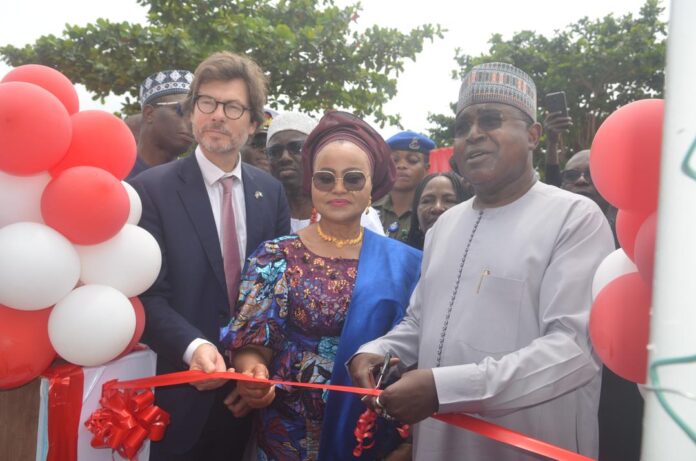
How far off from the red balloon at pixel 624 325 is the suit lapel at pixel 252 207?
1.83m

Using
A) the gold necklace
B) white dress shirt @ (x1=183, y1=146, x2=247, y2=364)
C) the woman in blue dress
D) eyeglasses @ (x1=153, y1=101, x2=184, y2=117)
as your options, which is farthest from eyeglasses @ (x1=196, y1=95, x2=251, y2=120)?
eyeglasses @ (x1=153, y1=101, x2=184, y2=117)

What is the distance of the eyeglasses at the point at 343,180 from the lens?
2.74 m

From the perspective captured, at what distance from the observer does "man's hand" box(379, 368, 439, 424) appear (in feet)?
6.40

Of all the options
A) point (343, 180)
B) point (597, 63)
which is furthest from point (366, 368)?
point (597, 63)

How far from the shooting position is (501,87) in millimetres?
2496

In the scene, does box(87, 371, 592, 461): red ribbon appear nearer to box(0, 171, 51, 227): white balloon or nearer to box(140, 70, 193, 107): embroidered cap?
box(0, 171, 51, 227): white balloon

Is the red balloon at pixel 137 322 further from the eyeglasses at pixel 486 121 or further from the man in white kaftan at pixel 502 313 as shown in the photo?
the eyeglasses at pixel 486 121

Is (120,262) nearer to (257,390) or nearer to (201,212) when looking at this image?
(201,212)

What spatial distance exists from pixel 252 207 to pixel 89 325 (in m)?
1.11

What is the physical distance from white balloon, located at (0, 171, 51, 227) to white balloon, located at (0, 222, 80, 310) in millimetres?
58

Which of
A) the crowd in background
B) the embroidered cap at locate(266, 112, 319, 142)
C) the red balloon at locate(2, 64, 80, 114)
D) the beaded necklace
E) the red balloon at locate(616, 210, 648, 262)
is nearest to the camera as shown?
the red balloon at locate(616, 210, 648, 262)

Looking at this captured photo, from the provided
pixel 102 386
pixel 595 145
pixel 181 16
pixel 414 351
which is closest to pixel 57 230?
pixel 102 386

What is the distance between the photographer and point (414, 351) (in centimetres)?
255

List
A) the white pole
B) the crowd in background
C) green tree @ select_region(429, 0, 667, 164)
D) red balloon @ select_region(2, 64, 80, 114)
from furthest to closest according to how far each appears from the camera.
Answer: green tree @ select_region(429, 0, 667, 164) → red balloon @ select_region(2, 64, 80, 114) → the crowd in background → the white pole
